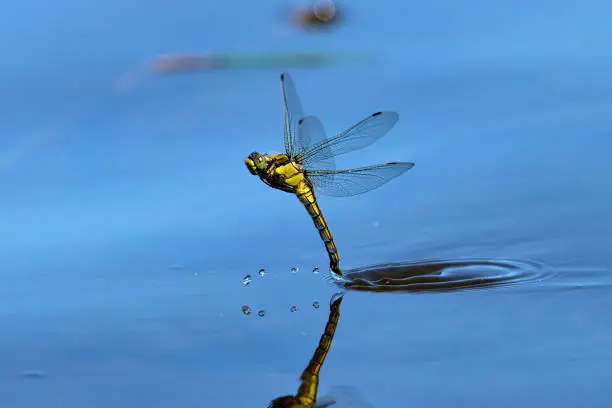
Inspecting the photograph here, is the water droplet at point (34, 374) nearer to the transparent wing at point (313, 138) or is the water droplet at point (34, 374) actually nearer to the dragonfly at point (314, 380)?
the dragonfly at point (314, 380)

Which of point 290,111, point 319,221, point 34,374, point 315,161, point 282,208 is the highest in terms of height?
point 290,111

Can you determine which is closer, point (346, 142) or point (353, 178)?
point (353, 178)

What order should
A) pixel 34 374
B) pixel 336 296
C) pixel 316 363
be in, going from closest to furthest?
pixel 316 363 → pixel 34 374 → pixel 336 296

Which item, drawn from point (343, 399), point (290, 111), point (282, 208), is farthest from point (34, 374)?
point (290, 111)

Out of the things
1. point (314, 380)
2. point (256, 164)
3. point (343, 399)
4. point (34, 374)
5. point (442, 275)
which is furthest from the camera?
point (256, 164)

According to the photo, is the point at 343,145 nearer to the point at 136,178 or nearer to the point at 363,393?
the point at 136,178

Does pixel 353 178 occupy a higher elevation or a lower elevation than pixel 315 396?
higher

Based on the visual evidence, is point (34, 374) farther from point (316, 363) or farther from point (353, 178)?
point (353, 178)
